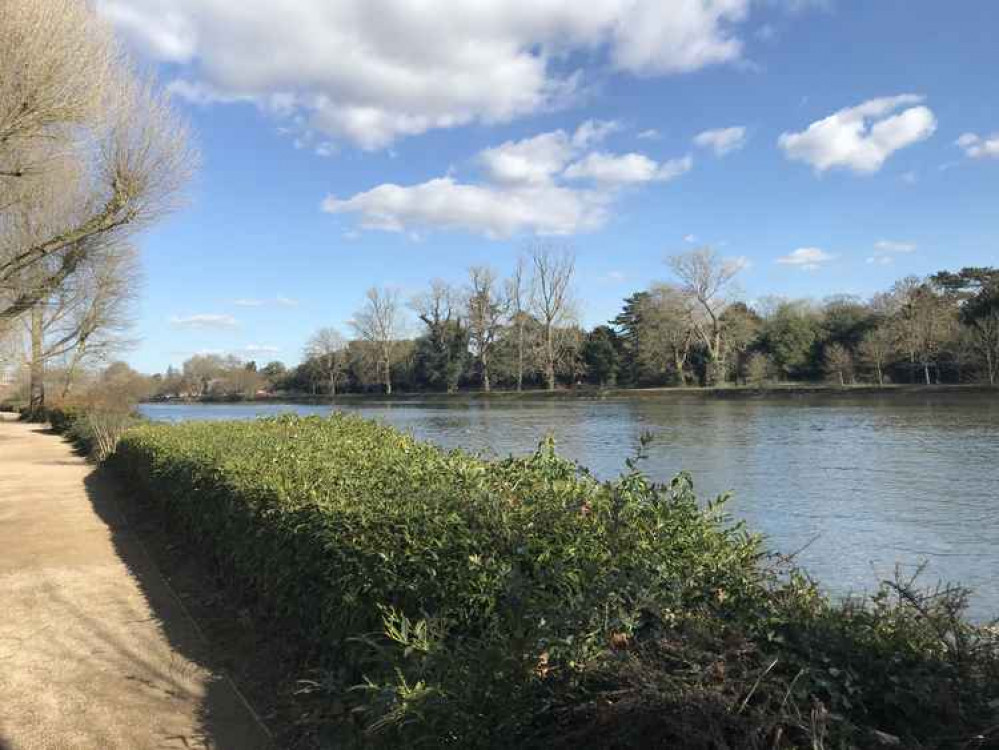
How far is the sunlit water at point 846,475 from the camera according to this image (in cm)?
703

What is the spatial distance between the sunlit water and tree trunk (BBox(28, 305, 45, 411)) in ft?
51.5

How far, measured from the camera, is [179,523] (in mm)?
7148

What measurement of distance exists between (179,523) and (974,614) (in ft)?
23.1

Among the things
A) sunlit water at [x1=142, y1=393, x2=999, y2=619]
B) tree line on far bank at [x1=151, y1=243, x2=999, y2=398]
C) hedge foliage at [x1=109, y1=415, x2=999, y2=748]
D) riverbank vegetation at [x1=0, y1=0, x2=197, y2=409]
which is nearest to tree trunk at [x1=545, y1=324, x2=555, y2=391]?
tree line on far bank at [x1=151, y1=243, x2=999, y2=398]

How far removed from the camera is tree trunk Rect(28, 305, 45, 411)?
26.0m

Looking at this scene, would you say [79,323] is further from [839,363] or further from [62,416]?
[839,363]

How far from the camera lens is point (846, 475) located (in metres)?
12.6

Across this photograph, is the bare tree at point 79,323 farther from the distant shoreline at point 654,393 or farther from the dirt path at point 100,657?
the distant shoreline at point 654,393

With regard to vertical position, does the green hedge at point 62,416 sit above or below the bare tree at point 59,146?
below

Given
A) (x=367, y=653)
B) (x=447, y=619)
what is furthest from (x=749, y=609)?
(x=367, y=653)

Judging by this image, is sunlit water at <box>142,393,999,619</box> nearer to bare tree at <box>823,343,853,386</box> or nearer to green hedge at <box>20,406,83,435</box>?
green hedge at <box>20,406,83,435</box>

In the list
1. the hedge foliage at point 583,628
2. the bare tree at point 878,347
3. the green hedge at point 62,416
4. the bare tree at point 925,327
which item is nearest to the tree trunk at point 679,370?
the bare tree at point 878,347

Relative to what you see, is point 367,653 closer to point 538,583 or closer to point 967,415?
point 538,583

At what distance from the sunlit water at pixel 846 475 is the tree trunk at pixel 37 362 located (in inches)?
619
